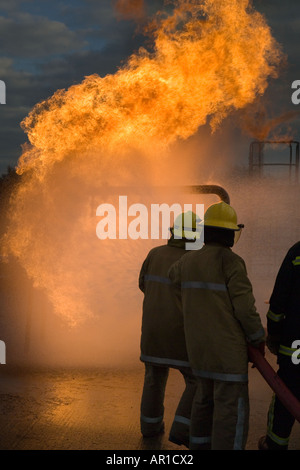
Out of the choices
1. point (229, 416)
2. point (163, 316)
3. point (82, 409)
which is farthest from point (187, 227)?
point (82, 409)

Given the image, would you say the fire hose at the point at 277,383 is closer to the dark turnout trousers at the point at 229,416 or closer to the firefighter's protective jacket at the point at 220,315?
the firefighter's protective jacket at the point at 220,315

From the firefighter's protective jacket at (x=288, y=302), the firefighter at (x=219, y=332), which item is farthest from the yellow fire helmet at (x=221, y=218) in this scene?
the firefighter's protective jacket at (x=288, y=302)

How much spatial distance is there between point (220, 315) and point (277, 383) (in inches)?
26.2

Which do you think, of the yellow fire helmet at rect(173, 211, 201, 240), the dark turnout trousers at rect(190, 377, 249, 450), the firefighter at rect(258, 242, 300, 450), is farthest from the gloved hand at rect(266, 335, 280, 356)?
the yellow fire helmet at rect(173, 211, 201, 240)

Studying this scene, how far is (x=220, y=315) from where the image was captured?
12.8ft

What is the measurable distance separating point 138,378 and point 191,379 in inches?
85.4

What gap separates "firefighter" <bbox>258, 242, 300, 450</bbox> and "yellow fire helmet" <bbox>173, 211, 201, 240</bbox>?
915mm

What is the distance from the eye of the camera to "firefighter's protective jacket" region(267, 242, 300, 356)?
4.10 meters

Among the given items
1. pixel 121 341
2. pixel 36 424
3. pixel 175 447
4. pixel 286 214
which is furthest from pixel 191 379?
pixel 286 214

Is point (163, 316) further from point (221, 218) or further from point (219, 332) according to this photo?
point (221, 218)

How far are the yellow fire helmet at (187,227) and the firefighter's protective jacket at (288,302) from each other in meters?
0.91

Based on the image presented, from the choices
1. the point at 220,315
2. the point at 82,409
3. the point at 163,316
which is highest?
the point at 220,315

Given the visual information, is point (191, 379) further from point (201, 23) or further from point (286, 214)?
point (286, 214)

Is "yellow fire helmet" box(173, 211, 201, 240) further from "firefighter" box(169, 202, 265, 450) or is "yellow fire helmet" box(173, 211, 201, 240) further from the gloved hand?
the gloved hand
